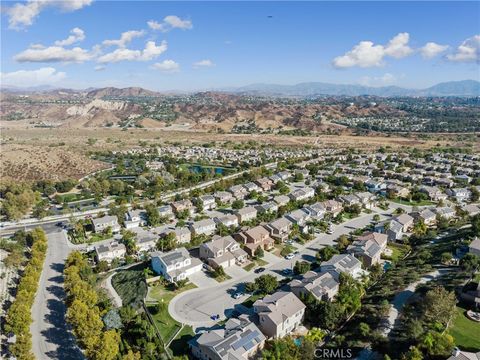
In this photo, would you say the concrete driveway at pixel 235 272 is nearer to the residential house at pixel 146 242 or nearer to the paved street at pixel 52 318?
the residential house at pixel 146 242

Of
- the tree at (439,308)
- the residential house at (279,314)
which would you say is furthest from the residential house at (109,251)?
the tree at (439,308)

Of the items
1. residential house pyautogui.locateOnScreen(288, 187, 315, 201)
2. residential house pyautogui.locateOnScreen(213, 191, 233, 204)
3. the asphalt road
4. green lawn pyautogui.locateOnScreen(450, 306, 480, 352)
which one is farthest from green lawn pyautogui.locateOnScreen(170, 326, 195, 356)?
residential house pyautogui.locateOnScreen(288, 187, 315, 201)

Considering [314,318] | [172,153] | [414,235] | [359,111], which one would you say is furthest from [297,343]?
[359,111]

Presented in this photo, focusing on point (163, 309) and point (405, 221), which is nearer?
point (163, 309)

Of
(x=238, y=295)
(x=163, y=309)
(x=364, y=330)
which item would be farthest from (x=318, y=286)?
(x=163, y=309)

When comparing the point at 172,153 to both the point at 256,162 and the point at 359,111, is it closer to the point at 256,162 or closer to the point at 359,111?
the point at 256,162

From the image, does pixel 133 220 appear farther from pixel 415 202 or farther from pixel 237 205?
pixel 415 202
